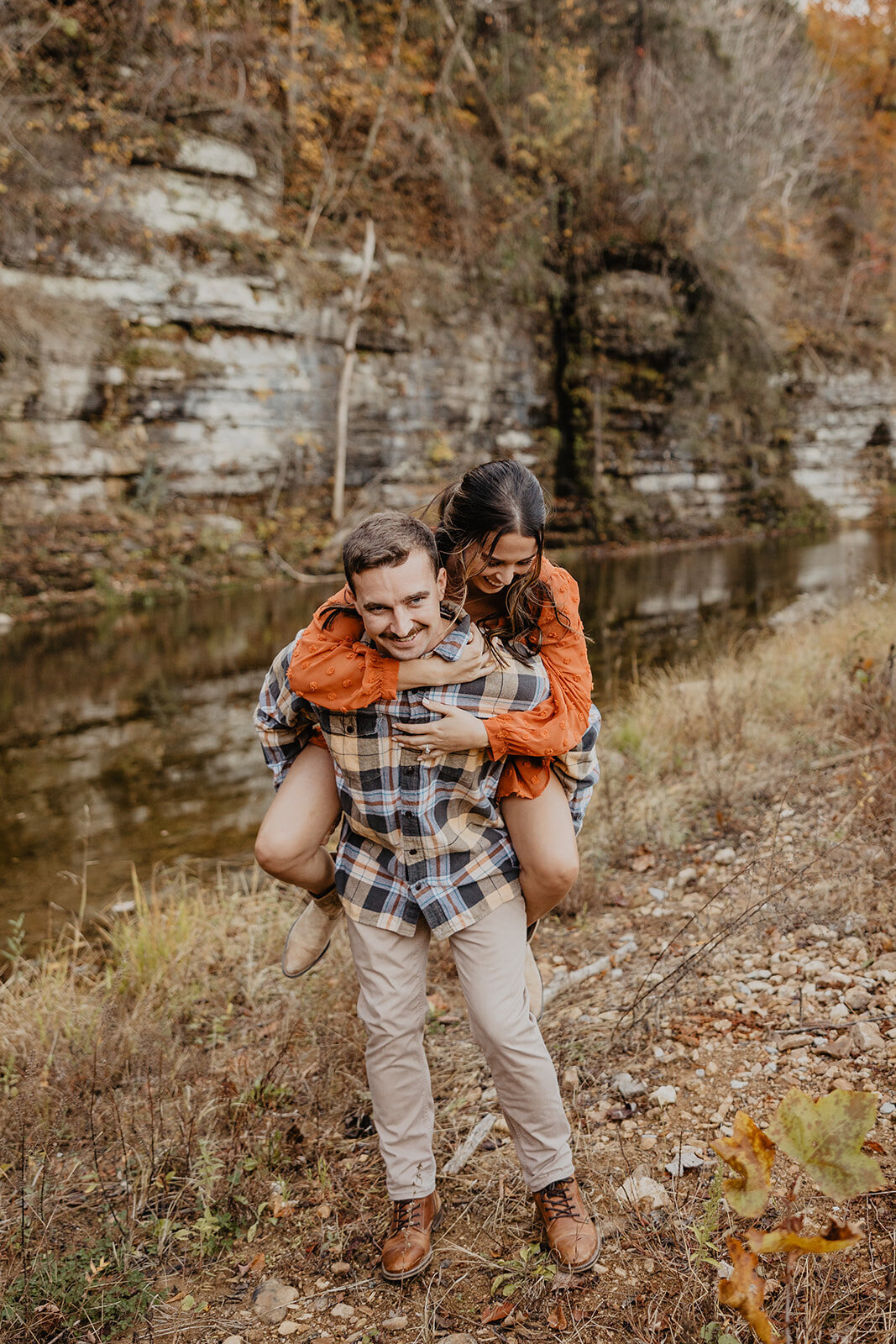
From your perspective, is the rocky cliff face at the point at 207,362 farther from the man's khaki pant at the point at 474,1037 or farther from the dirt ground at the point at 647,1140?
the man's khaki pant at the point at 474,1037

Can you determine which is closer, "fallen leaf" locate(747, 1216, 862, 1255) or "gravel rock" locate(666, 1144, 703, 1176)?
"fallen leaf" locate(747, 1216, 862, 1255)

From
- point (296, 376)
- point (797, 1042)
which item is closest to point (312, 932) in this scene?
point (797, 1042)

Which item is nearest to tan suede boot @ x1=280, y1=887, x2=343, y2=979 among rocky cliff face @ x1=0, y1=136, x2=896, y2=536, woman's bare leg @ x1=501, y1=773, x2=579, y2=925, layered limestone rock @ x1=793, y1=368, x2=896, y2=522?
woman's bare leg @ x1=501, y1=773, x2=579, y2=925

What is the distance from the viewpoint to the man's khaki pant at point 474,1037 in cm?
196

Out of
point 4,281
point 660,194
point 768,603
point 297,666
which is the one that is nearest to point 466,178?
point 660,194

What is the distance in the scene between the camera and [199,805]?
5.96 m

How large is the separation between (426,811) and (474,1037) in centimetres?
57

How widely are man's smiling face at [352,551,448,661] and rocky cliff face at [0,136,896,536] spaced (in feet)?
37.1

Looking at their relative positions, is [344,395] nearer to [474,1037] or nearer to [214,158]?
[214,158]

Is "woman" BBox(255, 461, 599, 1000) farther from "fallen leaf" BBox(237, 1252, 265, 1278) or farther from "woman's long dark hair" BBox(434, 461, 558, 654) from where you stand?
"fallen leaf" BBox(237, 1252, 265, 1278)

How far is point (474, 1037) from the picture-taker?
2057 mm

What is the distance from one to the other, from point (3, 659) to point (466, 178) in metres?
12.8

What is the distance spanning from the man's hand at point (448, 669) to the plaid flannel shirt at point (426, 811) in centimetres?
2

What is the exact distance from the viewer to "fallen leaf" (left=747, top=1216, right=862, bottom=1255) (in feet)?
3.92
